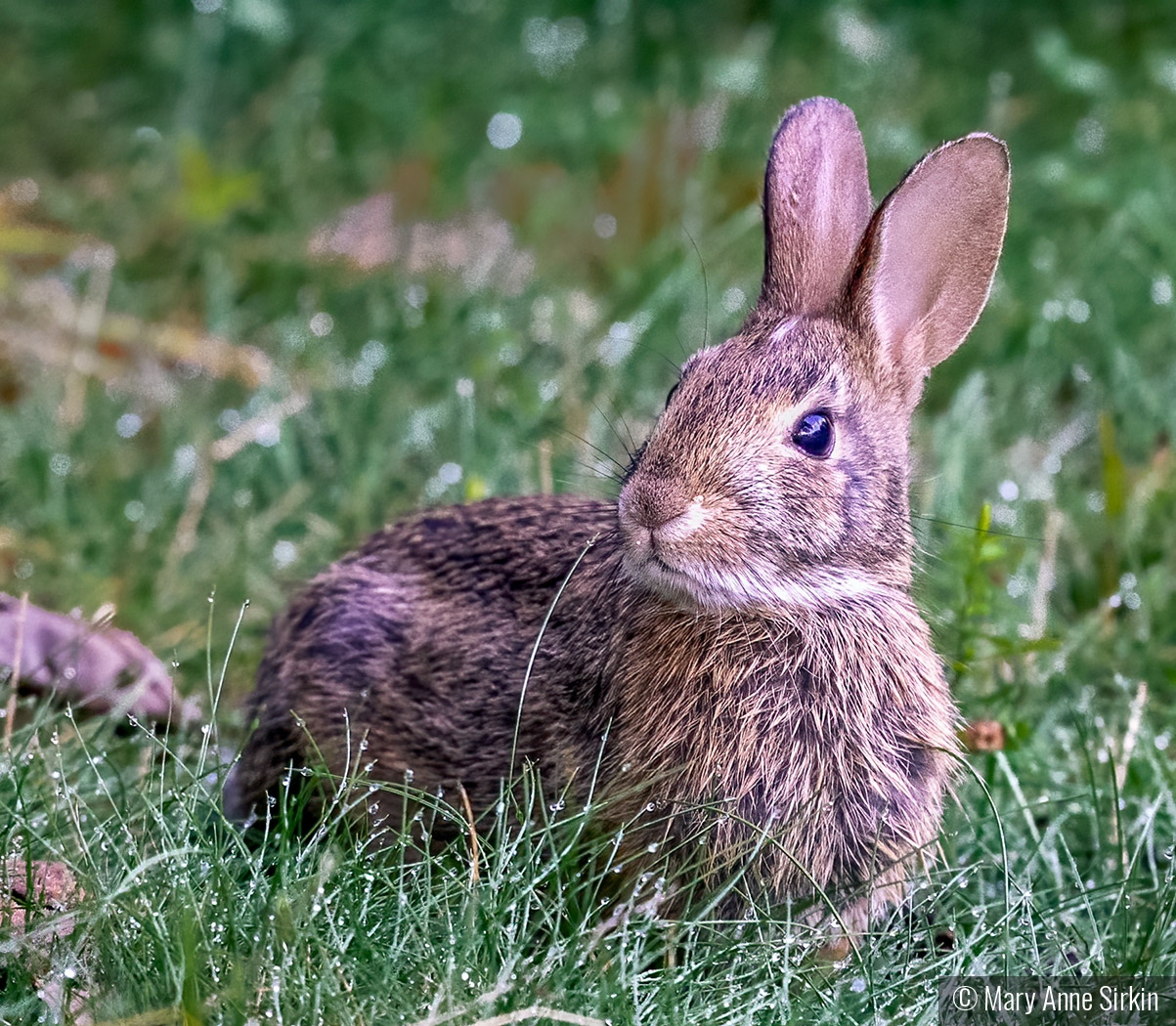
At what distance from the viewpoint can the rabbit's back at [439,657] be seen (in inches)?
143

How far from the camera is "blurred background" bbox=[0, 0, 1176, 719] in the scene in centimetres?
493

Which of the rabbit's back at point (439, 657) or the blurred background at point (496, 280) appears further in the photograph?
the blurred background at point (496, 280)

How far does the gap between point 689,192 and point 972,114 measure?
173 centimetres

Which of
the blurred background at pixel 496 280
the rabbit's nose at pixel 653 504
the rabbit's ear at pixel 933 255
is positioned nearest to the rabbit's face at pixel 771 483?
the rabbit's nose at pixel 653 504

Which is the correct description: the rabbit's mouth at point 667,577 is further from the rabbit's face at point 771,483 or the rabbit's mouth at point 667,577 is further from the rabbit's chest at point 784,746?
the rabbit's chest at point 784,746

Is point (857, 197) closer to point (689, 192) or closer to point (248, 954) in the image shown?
point (248, 954)

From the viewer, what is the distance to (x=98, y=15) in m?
8.32

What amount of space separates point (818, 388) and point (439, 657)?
1048 millimetres

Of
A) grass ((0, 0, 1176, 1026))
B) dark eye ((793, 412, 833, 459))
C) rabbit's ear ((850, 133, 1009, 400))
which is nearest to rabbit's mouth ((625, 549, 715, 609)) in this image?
dark eye ((793, 412, 833, 459))

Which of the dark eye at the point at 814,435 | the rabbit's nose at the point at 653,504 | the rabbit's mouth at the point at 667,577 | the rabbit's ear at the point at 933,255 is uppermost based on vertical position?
the rabbit's ear at the point at 933,255

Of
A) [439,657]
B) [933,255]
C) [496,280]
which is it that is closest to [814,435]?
[933,255]

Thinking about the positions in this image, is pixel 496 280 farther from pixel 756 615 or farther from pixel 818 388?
pixel 756 615

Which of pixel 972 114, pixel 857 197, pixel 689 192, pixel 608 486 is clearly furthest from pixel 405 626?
pixel 972 114

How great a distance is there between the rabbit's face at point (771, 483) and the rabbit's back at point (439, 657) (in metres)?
0.45
